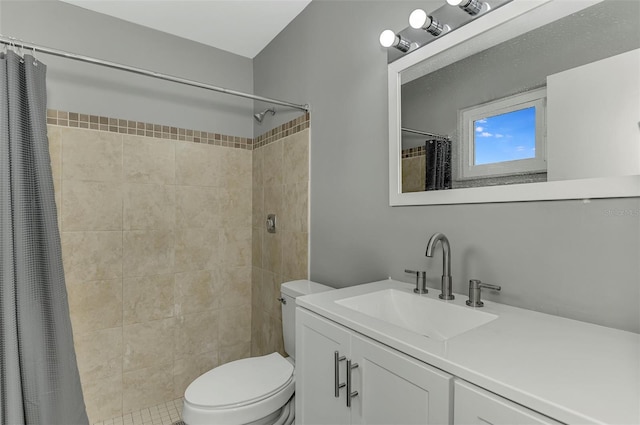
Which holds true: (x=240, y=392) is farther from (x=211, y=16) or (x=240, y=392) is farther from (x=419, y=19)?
(x=211, y=16)

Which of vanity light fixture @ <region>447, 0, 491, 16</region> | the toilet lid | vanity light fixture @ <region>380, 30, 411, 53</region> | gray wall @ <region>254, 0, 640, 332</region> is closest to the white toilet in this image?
the toilet lid

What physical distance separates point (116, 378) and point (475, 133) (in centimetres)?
234

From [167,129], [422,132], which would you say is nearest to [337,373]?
[422,132]

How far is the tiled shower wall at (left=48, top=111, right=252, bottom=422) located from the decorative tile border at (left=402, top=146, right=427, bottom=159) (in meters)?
1.46

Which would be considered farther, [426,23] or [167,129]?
[167,129]

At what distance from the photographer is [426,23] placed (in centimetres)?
116

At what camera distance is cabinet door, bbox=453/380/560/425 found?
0.52m

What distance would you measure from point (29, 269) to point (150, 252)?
673mm

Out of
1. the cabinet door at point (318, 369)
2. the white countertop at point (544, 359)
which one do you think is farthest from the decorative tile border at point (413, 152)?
the cabinet door at point (318, 369)

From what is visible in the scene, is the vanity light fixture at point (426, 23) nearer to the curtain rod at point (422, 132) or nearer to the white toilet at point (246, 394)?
the curtain rod at point (422, 132)

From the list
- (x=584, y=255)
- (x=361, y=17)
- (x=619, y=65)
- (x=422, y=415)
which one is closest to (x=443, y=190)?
(x=584, y=255)

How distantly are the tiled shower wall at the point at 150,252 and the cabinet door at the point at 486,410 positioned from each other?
1.98 m

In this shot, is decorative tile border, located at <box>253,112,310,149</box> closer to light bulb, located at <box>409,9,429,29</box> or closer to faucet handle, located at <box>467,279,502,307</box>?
light bulb, located at <box>409,9,429,29</box>

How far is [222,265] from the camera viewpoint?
7.71 ft
